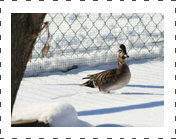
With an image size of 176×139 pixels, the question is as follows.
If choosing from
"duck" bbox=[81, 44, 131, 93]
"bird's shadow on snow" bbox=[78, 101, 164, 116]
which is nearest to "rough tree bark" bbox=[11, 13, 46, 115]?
"bird's shadow on snow" bbox=[78, 101, 164, 116]

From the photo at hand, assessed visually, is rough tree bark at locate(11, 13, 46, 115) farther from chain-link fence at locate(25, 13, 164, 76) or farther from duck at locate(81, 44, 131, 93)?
chain-link fence at locate(25, 13, 164, 76)

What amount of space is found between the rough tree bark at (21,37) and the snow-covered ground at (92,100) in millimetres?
321

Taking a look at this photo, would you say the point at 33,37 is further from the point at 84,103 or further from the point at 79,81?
the point at 79,81

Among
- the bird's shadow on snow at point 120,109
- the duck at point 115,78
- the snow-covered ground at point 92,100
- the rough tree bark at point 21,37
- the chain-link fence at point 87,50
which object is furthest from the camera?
the chain-link fence at point 87,50

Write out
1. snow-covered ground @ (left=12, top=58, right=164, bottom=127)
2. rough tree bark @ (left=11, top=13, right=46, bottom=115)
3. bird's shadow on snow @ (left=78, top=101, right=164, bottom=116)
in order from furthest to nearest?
bird's shadow on snow @ (left=78, top=101, right=164, bottom=116) → snow-covered ground @ (left=12, top=58, right=164, bottom=127) → rough tree bark @ (left=11, top=13, right=46, bottom=115)

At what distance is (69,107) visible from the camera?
2.01 metres

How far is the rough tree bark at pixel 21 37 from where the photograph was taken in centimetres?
181

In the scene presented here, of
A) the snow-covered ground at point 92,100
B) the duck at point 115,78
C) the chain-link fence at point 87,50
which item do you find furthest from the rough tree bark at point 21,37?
the chain-link fence at point 87,50

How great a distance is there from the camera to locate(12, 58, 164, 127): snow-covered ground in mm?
2033

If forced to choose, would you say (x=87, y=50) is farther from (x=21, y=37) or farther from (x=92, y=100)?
(x=21, y=37)

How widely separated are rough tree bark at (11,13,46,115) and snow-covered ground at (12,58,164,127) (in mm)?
321

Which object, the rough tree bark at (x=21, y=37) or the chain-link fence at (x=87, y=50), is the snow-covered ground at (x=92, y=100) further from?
the rough tree bark at (x=21, y=37)

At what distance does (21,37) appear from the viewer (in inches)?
71.7

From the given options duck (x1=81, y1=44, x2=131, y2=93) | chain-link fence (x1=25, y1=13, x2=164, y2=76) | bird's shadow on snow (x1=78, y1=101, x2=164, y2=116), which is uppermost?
chain-link fence (x1=25, y1=13, x2=164, y2=76)
